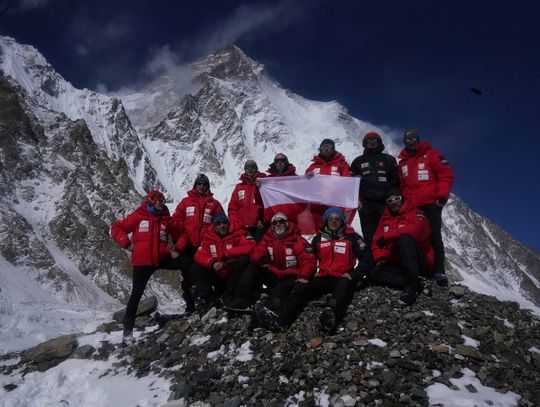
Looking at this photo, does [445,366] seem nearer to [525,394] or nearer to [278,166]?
[525,394]

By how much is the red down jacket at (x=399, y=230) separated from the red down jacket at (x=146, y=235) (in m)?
4.22

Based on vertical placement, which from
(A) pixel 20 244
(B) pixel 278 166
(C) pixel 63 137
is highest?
(C) pixel 63 137

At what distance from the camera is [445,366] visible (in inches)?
221

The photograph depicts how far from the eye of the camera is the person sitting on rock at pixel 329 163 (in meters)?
9.71

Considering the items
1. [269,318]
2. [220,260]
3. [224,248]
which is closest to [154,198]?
[224,248]

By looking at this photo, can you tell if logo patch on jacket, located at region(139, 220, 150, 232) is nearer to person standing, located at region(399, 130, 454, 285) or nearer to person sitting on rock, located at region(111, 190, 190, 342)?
person sitting on rock, located at region(111, 190, 190, 342)

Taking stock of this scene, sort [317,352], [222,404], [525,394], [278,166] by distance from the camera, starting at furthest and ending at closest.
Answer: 1. [278,166]
2. [317,352]
3. [222,404]
4. [525,394]

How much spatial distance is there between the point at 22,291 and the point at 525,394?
2224 inches

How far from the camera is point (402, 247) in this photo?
750 cm

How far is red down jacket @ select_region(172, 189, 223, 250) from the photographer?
9367 mm

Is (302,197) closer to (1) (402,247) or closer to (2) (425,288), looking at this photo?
(1) (402,247)

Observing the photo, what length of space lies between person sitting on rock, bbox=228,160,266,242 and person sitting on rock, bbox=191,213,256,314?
0.82 m

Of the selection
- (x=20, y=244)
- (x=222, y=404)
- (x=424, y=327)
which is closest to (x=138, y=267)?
(x=222, y=404)

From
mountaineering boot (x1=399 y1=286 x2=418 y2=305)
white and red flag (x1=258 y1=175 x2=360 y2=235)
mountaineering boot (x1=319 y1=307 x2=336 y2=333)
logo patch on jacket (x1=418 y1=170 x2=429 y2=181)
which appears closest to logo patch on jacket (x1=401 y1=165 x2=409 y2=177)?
logo patch on jacket (x1=418 y1=170 x2=429 y2=181)
